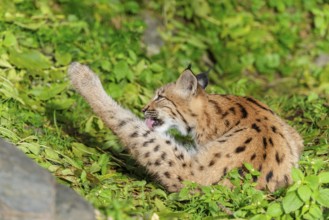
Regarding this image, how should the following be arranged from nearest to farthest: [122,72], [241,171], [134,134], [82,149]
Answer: [241,171] → [134,134] → [82,149] → [122,72]

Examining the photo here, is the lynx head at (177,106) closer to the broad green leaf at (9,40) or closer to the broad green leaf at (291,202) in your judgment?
the broad green leaf at (291,202)

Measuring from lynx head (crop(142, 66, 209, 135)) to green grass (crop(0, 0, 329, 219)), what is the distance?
509mm

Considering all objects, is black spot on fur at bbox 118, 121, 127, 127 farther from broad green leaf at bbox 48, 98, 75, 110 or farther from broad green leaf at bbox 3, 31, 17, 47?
broad green leaf at bbox 3, 31, 17, 47

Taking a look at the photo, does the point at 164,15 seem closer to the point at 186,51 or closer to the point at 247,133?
the point at 186,51

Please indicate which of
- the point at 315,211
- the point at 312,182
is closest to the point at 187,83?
the point at 312,182

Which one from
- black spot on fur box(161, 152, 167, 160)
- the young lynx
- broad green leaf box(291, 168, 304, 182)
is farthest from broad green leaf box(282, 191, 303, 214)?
black spot on fur box(161, 152, 167, 160)

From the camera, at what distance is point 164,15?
1305cm

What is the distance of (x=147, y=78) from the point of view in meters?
10.5

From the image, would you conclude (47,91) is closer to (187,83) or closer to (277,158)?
(187,83)

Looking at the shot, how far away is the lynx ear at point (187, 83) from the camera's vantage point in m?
8.13

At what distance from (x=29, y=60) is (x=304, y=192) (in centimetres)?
454

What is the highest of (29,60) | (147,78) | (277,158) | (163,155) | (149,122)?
(277,158)

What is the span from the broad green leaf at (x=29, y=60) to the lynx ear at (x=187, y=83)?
91.2 inches

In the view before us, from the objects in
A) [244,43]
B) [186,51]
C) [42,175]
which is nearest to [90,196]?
[42,175]
